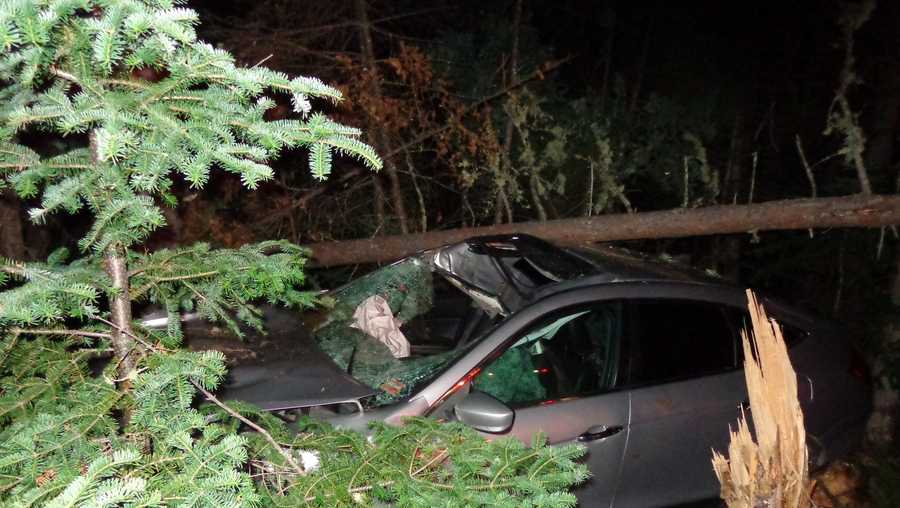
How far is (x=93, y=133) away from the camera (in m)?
1.85

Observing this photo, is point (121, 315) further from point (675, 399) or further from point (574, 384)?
point (675, 399)

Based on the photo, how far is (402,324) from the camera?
4.13 m

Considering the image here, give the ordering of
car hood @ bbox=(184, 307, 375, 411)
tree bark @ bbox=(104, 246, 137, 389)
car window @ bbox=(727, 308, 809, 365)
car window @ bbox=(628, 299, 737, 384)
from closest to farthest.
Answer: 1. tree bark @ bbox=(104, 246, 137, 389)
2. car hood @ bbox=(184, 307, 375, 411)
3. car window @ bbox=(628, 299, 737, 384)
4. car window @ bbox=(727, 308, 809, 365)

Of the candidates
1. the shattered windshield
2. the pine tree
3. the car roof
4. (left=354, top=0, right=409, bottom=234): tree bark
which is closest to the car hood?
the shattered windshield

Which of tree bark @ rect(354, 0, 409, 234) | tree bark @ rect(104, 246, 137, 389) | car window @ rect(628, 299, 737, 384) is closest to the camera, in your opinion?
tree bark @ rect(104, 246, 137, 389)

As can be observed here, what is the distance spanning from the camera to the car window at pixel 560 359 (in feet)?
11.2

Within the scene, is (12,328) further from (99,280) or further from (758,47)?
(758,47)

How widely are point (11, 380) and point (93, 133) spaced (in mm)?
913

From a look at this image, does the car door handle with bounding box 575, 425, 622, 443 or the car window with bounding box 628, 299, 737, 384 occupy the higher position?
the car window with bounding box 628, 299, 737, 384

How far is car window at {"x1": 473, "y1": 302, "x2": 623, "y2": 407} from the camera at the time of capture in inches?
135

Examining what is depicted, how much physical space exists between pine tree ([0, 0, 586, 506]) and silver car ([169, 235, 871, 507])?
941 millimetres

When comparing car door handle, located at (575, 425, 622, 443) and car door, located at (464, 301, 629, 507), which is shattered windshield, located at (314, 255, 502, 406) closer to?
car door, located at (464, 301, 629, 507)

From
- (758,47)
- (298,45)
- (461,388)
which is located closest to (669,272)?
(461,388)

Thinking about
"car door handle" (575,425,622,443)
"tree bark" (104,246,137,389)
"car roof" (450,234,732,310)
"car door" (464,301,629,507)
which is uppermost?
"tree bark" (104,246,137,389)
